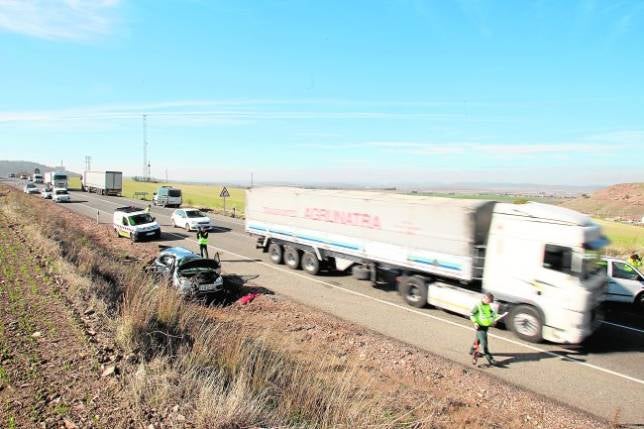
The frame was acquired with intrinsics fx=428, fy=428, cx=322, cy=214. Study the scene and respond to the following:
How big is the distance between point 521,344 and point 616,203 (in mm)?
75022

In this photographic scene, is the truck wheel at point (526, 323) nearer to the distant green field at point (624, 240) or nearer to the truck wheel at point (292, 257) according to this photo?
the truck wheel at point (292, 257)

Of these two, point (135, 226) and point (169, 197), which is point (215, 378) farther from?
point (169, 197)

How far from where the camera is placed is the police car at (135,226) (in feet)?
82.4

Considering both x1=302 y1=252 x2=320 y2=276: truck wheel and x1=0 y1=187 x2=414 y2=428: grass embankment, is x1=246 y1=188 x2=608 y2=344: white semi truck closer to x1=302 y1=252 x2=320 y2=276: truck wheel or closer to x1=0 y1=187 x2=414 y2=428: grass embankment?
x1=302 y1=252 x2=320 y2=276: truck wheel

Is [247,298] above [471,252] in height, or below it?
below

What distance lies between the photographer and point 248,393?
5652 mm

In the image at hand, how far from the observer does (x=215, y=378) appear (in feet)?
19.3

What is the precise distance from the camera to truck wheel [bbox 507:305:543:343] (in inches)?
442

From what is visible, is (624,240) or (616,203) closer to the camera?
(624,240)

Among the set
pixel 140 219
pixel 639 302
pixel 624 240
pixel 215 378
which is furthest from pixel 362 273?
pixel 624 240

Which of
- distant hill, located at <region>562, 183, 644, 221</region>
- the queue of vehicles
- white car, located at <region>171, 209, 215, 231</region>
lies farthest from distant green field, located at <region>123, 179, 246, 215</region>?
distant hill, located at <region>562, 183, 644, 221</region>

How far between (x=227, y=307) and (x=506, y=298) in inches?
325

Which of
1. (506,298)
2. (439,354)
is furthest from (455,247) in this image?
(439,354)

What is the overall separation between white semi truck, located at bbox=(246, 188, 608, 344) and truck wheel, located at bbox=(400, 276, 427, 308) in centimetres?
3
